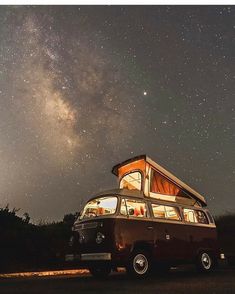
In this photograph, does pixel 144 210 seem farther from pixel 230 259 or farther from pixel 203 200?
pixel 230 259

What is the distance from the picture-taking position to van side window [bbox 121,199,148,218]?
35.3 ft

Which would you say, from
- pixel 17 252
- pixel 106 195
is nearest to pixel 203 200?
pixel 106 195

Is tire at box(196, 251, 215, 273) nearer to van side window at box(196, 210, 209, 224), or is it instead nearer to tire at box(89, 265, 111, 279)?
van side window at box(196, 210, 209, 224)

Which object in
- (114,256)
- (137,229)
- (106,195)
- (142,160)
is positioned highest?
(142,160)

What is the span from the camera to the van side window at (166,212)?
1171 cm

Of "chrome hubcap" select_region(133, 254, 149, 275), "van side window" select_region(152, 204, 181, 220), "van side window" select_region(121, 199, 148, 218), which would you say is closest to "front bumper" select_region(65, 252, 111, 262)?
"chrome hubcap" select_region(133, 254, 149, 275)

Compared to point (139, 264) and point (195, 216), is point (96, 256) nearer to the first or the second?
point (139, 264)

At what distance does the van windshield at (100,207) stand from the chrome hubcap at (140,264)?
56.1 inches

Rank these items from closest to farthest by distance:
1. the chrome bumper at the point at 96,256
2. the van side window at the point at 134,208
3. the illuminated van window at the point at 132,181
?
the chrome bumper at the point at 96,256
the van side window at the point at 134,208
the illuminated van window at the point at 132,181

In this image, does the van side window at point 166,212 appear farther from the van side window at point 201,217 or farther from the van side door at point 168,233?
the van side window at point 201,217

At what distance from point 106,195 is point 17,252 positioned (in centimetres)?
660

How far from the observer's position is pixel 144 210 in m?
11.3

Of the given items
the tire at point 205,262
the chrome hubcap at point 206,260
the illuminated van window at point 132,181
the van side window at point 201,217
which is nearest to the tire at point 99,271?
the illuminated van window at point 132,181

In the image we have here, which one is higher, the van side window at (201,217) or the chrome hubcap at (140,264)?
the van side window at (201,217)
